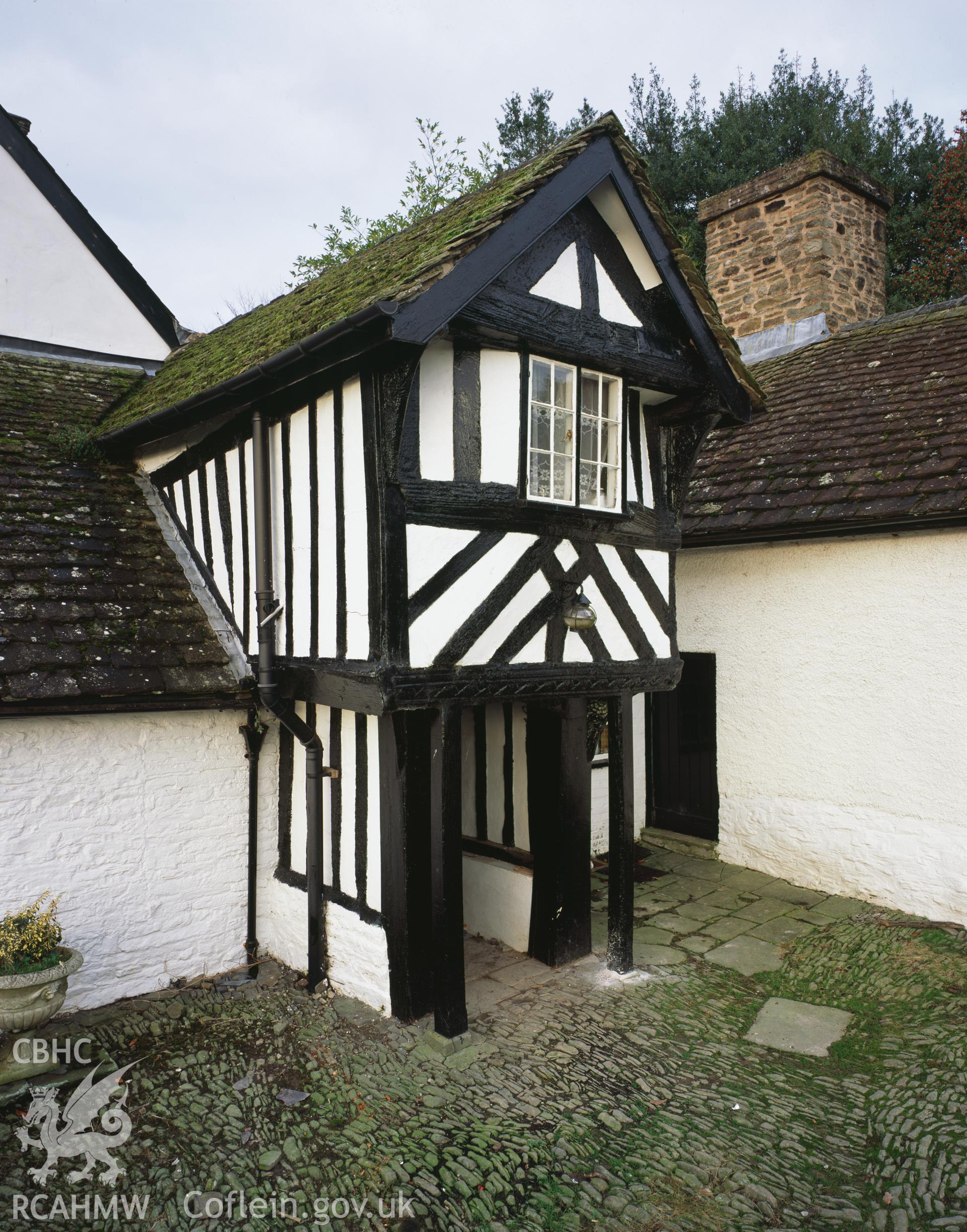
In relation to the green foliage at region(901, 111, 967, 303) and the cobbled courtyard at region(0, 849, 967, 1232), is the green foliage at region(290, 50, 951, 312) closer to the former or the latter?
the green foliage at region(901, 111, 967, 303)

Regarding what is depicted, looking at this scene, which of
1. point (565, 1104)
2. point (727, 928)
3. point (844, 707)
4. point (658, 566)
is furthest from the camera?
point (844, 707)

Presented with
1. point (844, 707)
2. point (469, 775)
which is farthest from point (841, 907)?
point (469, 775)

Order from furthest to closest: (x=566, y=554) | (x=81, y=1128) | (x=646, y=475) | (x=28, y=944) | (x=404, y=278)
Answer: (x=646, y=475) → (x=566, y=554) → (x=28, y=944) → (x=404, y=278) → (x=81, y=1128)

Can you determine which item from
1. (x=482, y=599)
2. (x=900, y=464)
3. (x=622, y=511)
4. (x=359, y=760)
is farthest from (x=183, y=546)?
(x=900, y=464)

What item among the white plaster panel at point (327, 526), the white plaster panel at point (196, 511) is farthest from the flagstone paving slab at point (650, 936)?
the white plaster panel at point (196, 511)

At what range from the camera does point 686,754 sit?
9.05 m

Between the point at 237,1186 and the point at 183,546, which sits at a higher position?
the point at 183,546

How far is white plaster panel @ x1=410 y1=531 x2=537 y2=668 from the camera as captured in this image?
4875mm

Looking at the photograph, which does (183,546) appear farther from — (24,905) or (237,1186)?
(237,1186)

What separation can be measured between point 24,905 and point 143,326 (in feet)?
21.8

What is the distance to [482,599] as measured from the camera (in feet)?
17.0

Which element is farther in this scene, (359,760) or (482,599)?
(359,760)

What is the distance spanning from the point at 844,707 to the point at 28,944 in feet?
21.5

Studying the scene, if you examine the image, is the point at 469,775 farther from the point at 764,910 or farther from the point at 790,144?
the point at 790,144
